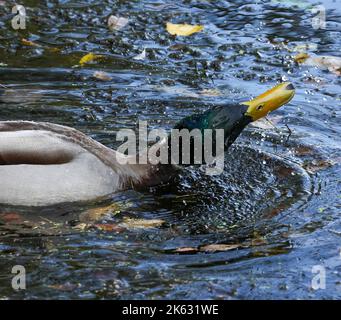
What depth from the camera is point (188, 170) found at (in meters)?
6.95

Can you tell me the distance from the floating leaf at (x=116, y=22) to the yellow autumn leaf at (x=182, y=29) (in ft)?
1.63

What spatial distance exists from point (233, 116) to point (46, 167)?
1.43 meters

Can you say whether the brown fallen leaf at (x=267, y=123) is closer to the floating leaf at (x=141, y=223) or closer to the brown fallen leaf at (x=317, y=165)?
the brown fallen leaf at (x=317, y=165)

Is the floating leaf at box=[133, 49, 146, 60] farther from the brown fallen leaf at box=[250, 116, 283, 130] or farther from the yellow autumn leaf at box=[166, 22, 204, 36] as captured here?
the brown fallen leaf at box=[250, 116, 283, 130]

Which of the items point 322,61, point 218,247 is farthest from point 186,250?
point 322,61

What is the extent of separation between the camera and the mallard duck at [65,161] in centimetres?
607

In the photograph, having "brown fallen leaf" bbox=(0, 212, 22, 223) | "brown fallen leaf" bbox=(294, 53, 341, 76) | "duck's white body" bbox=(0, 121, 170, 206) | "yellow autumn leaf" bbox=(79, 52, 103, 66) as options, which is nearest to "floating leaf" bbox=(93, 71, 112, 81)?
"yellow autumn leaf" bbox=(79, 52, 103, 66)

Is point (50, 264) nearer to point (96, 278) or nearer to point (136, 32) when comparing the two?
point (96, 278)

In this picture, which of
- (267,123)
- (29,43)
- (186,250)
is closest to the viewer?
(186,250)

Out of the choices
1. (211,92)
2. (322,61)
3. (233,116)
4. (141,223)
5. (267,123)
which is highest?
(233,116)

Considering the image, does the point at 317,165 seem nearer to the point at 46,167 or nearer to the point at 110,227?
the point at 110,227

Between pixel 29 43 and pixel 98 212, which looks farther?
pixel 29 43

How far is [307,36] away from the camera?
32.2 feet
